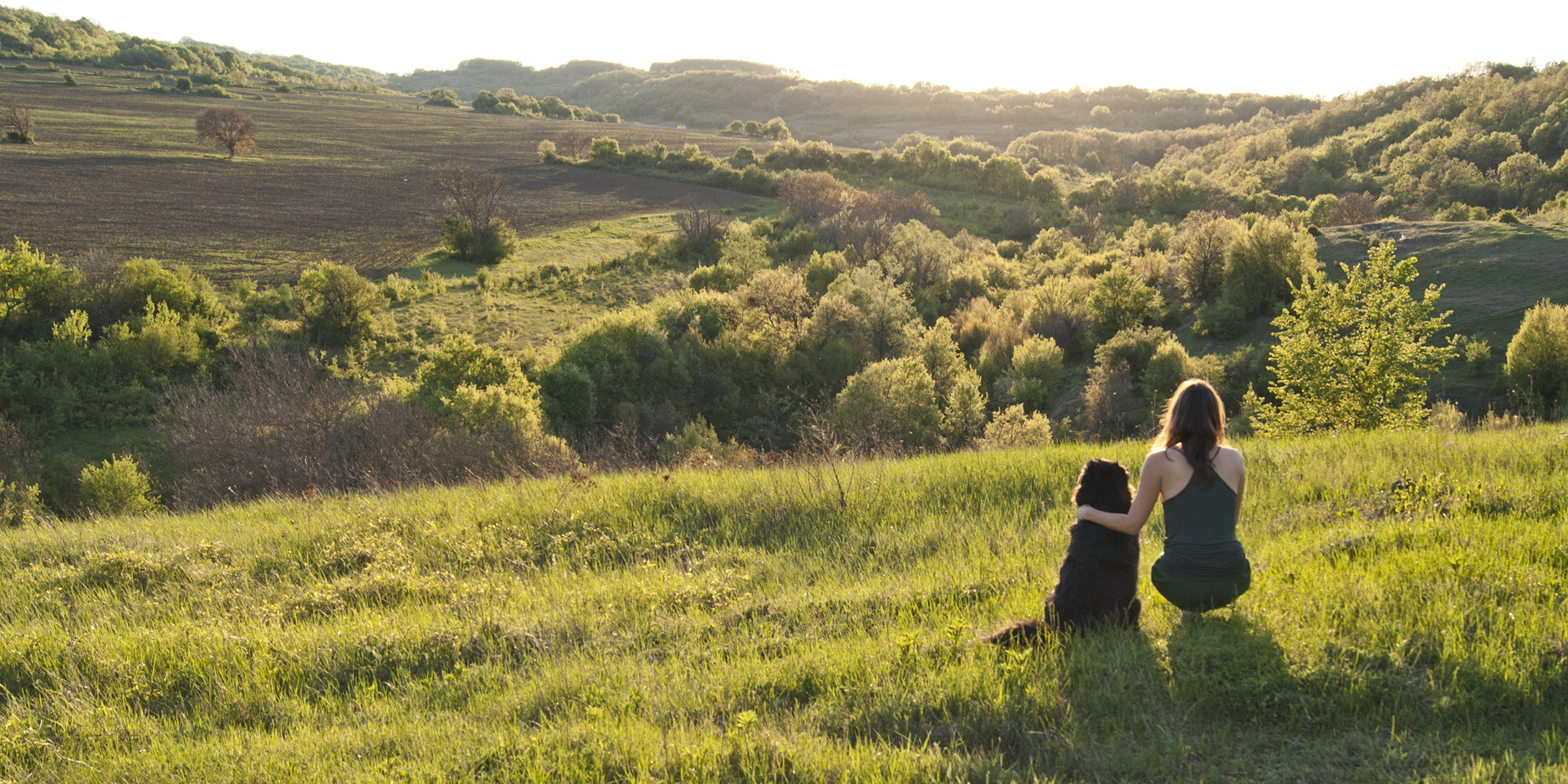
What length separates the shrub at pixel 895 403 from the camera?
68.0 ft

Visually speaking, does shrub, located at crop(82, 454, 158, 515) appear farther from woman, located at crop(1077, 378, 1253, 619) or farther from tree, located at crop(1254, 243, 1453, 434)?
tree, located at crop(1254, 243, 1453, 434)

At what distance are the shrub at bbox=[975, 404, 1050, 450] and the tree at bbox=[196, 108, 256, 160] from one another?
64.3 metres

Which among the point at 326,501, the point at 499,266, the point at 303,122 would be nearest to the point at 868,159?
the point at 499,266

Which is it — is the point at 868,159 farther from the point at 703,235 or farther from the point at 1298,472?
the point at 1298,472

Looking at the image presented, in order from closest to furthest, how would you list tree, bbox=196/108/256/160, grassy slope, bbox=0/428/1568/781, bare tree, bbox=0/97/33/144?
1. grassy slope, bbox=0/428/1568/781
2. bare tree, bbox=0/97/33/144
3. tree, bbox=196/108/256/160

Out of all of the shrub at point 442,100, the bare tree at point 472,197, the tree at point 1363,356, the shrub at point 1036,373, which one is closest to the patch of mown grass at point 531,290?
the bare tree at point 472,197

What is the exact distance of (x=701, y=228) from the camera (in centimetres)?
4875

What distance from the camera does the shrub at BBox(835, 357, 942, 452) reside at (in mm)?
20734

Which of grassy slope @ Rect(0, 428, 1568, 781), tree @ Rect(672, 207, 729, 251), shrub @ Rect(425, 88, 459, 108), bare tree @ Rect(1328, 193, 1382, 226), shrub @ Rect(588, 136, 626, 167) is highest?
shrub @ Rect(425, 88, 459, 108)

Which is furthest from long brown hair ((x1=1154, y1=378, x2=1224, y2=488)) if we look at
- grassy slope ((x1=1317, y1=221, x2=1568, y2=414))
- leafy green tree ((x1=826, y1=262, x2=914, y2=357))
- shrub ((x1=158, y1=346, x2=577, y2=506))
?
leafy green tree ((x1=826, y1=262, x2=914, y2=357))

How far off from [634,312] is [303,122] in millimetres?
68295

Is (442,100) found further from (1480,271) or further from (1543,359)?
(1543,359)

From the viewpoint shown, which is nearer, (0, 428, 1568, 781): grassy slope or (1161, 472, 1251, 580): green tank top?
(0, 428, 1568, 781): grassy slope

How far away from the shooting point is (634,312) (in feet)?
103
